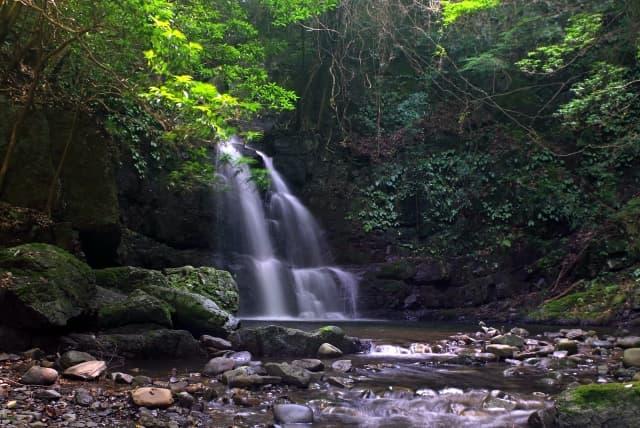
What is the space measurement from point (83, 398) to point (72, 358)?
131cm

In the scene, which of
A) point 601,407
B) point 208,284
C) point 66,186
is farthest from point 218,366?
point 66,186

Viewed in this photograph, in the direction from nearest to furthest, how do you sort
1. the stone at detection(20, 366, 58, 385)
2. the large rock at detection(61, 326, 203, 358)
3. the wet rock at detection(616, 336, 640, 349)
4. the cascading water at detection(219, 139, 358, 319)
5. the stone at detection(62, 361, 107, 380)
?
the stone at detection(20, 366, 58, 385)
the stone at detection(62, 361, 107, 380)
the large rock at detection(61, 326, 203, 358)
the wet rock at detection(616, 336, 640, 349)
the cascading water at detection(219, 139, 358, 319)

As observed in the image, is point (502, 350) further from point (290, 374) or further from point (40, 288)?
point (40, 288)

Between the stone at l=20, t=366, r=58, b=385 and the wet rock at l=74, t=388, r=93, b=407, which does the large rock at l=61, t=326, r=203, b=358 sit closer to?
the stone at l=20, t=366, r=58, b=385

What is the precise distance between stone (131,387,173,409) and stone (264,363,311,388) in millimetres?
1455

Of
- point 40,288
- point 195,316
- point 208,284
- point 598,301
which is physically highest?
point 208,284

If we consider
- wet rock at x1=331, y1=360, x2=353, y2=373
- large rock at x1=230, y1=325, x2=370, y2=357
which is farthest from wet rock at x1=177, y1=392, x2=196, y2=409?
large rock at x1=230, y1=325, x2=370, y2=357

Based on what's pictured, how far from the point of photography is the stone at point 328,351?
798 centimetres

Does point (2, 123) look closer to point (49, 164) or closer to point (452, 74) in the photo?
point (49, 164)

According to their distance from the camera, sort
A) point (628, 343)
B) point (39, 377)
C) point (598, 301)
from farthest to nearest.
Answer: point (598, 301) → point (628, 343) → point (39, 377)

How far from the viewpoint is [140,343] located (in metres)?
7.14

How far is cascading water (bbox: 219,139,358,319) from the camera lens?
14.7m

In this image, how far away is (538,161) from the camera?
16.3 meters

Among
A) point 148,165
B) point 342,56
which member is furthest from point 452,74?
point 148,165
